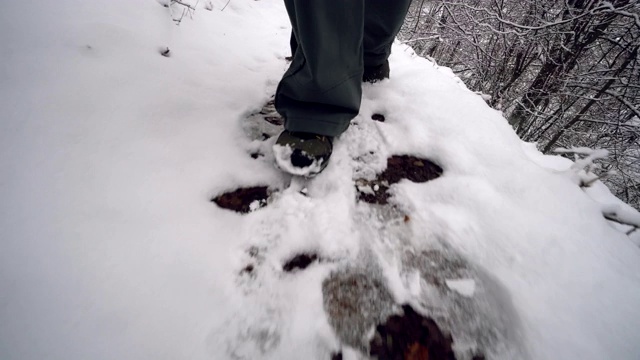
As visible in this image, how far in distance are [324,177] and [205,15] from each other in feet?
6.09

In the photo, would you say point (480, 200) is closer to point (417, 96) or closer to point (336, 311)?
point (336, 311)

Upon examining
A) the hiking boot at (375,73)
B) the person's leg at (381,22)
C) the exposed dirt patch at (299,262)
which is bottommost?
the exposed dirt patch at (299,262)

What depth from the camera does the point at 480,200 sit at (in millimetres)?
1004

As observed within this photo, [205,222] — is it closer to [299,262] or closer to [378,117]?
[299,262]

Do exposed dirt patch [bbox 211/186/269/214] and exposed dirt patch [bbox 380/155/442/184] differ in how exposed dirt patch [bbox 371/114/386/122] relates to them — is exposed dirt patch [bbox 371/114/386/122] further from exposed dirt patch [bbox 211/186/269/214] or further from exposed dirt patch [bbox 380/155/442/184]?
exposed dirt patch [bbox 211/186/269/214]

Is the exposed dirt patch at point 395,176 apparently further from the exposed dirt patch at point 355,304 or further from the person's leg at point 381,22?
the person's leg at point 381,22

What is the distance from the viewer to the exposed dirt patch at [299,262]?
0.79 m

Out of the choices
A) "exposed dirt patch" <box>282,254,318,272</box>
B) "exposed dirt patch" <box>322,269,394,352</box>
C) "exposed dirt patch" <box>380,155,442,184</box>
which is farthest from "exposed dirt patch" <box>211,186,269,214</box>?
"exposed dirt patch" <box>380,155,442,184</box>

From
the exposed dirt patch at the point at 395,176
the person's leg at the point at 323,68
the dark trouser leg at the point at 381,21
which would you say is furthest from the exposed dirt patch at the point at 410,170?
the dark trouser leg at the point at 381,21

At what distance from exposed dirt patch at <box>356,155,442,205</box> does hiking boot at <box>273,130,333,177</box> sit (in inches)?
7.3

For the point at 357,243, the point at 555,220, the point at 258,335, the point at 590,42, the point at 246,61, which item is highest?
the point at 590,42

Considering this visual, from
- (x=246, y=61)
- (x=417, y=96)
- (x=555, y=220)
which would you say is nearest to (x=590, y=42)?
(x=417, y=96)

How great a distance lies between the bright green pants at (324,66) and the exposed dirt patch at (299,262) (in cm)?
50

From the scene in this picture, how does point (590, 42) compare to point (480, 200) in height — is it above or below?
above
